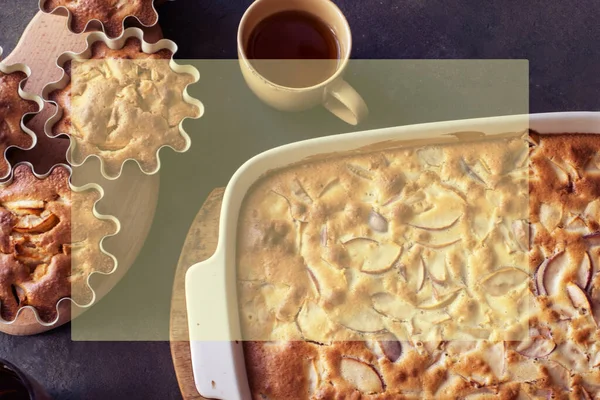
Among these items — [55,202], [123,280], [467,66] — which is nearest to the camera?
[55,202]

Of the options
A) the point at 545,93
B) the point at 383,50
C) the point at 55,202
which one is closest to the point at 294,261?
the point at 55,202

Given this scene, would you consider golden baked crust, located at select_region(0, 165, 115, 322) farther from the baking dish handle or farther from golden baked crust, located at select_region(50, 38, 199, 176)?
the baking dish handle

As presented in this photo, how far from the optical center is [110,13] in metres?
1.87

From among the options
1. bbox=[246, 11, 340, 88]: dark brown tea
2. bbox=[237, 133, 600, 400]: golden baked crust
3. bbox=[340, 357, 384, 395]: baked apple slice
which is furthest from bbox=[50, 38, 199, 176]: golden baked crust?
bbox=[340, 357, 384, 395]: baked apple slice

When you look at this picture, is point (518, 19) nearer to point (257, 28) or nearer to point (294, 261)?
point (257, 28)

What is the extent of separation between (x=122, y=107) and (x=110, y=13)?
0.33 m

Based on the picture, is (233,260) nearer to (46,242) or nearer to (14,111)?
(46,242)

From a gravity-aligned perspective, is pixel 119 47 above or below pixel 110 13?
below

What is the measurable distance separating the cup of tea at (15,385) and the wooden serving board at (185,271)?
37cm

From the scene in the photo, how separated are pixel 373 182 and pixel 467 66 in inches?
25.3

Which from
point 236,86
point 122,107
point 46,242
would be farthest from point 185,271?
point 236,86

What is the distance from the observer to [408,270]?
162 cm

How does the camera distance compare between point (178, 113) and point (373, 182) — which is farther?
point (178, 113)

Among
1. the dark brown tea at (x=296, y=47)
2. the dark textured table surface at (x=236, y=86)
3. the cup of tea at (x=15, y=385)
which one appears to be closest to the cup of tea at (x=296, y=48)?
the dark brown tea at (x=296, y=47)
